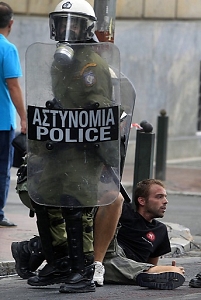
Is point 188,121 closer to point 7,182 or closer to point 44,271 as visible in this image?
point 7,182

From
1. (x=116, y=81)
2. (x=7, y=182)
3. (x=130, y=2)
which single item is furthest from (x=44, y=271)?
A: (x=130, y=2)

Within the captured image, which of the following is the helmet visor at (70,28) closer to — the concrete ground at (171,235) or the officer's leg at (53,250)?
the officer's leg at (53,250)

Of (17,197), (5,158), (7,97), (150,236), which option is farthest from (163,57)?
(150,236)

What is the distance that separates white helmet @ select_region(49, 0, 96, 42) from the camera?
5969mm

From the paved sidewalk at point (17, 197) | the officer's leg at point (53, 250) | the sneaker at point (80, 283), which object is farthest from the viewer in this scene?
the paved sidewalk at point (17, 197)

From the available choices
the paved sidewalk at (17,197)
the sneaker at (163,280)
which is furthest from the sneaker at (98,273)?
the paved sidewalk at (17,197)

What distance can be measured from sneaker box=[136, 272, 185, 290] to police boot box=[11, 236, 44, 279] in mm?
712

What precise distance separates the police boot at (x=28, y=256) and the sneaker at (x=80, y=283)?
42 cm

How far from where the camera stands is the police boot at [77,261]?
599cm

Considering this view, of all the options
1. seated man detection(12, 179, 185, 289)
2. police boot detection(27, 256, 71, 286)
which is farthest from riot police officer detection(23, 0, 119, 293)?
seated man detection(12, 179, 185, 289)

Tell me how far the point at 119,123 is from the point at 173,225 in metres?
3.63

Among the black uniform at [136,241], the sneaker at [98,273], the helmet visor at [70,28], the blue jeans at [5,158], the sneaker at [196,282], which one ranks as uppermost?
the helmet visor at [70,28]

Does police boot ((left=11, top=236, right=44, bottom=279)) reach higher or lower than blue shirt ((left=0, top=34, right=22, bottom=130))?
lower

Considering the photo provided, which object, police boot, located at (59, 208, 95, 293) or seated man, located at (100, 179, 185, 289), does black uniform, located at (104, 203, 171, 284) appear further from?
police boot, located at (59, 208, 95, 293)
